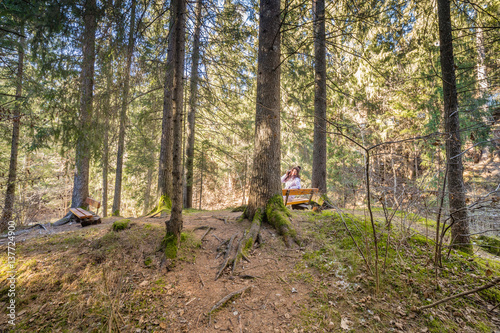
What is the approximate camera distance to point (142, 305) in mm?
2969

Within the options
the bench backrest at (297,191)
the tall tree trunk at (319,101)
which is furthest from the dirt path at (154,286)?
the tall tree trunk at (319,101)

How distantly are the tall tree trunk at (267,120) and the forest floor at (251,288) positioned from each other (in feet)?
3.39

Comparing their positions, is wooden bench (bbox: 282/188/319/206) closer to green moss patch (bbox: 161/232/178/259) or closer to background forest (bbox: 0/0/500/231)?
background forest (bbox: 0/0/500/231)

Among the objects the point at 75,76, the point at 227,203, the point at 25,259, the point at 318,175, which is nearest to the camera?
the point at 25,259

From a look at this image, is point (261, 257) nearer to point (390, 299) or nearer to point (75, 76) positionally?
point (390, 299)

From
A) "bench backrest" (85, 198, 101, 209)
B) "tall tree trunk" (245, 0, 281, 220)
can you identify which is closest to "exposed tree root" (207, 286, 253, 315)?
"tall tree trunk" (245, 0, 281, 220)

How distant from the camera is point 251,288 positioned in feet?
10.6

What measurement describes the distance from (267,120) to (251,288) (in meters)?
3.42

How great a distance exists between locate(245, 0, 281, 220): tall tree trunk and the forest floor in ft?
3.39

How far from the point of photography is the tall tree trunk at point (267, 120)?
4.86 metres

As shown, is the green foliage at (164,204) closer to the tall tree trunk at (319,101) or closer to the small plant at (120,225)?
the small plant at (120,225)

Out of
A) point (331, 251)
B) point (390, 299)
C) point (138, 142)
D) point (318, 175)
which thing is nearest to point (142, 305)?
point (331, 251)

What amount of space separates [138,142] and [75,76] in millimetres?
7099

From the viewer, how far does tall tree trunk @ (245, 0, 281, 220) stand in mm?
4859
